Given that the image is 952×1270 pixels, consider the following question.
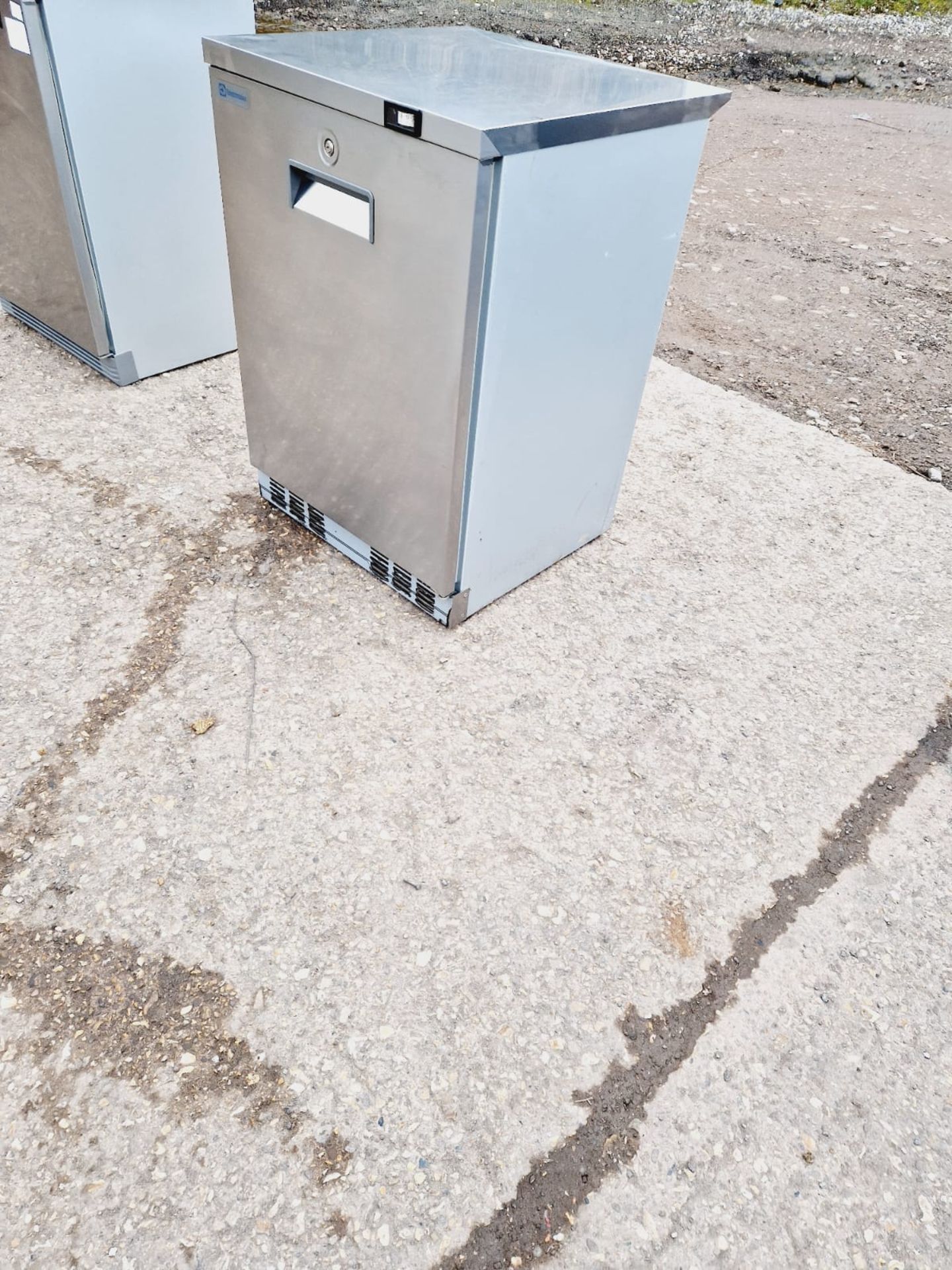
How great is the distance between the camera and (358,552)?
7.86ft

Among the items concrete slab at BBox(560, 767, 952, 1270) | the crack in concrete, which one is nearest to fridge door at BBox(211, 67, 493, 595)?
the crack in concrete

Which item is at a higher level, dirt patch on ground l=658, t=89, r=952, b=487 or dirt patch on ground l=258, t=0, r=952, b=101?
dirt patch on ground l=258, t=0, r=952, b=101

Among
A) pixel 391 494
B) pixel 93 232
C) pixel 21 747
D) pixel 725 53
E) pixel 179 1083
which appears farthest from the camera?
pixel 725 53

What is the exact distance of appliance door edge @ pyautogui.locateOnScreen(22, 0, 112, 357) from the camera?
2367 millimetres

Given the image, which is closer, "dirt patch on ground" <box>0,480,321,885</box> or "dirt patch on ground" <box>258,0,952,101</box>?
"dirt patch on ground" <box>0,480,321,885</box>

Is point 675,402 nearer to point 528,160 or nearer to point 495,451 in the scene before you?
point 495,451

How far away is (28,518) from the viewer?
2.47 metres

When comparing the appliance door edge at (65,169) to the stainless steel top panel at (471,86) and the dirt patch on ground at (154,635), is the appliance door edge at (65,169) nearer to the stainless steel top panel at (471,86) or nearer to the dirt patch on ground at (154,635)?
the dirt patch on ground at (154,635)

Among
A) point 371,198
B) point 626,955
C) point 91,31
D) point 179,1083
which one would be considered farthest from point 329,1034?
point 91,31

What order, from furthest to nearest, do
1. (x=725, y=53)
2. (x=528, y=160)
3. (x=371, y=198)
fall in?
(x=725, y=53)
(x=371, y=198)
(x=528, y=160)

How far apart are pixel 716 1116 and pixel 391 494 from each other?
4.89 feet

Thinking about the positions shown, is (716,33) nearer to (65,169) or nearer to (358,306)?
(65,169)

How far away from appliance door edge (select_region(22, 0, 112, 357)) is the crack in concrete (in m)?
2.77

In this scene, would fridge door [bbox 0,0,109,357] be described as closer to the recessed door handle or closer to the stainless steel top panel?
the stainless steel top panel
